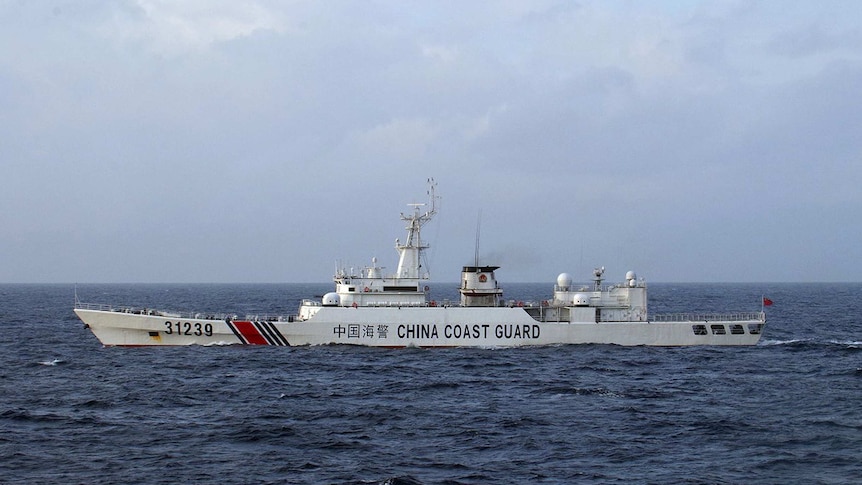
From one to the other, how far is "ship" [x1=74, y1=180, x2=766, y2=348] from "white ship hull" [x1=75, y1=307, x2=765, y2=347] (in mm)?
56

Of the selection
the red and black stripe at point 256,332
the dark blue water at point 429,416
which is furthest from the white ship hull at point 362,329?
the dark blue water at point 429,416

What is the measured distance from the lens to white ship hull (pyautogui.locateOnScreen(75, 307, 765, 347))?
47.3m

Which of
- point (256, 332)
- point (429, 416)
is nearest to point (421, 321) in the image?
point (256, 332)

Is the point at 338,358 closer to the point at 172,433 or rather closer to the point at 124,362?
the point at 124,362

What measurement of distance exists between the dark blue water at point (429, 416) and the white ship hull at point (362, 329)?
0.95 metres

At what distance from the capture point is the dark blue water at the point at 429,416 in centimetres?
2275

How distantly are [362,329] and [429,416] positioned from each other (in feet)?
60.6

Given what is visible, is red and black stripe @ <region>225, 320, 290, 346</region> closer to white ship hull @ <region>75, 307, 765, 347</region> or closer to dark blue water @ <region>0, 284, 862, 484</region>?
white ship hull @ <region>75, 307, 765, 347</region>

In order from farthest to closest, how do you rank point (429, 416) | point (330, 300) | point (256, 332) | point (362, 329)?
point (330, 300), point (362, 329), point (256, 332), point (429, 416)

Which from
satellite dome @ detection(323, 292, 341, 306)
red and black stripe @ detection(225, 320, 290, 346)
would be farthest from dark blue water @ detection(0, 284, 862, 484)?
satellite dome @ detection(323, 292, 341, 306)

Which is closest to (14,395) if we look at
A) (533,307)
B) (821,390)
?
(533,307)

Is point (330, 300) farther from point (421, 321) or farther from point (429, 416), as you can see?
point (429, 416)

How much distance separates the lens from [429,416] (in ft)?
97.2

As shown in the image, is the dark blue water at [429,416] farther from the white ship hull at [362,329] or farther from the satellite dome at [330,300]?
the satellite dome at [330,300]
